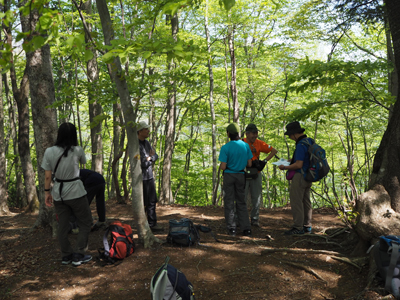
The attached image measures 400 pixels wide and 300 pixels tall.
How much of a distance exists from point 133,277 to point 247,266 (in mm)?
1427

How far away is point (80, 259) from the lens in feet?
12.9

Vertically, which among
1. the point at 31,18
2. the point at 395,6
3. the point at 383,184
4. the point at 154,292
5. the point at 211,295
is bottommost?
the point at 211,295

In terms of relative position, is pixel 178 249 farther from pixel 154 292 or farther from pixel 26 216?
pixel 26 216

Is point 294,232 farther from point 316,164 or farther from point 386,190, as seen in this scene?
point 386,190

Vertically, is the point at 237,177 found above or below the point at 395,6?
below

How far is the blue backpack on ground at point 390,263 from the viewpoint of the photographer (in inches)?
105

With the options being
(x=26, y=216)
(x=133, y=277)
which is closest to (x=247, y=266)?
(x=133, y=277)

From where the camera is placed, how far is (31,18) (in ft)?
16.3

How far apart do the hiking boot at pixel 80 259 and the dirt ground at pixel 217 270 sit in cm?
7

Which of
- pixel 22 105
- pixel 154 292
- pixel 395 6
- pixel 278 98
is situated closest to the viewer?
pixel 154 292

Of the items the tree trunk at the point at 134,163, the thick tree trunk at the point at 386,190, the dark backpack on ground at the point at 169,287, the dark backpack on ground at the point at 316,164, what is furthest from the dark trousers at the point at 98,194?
the thick tree trunk at the point at 386,190

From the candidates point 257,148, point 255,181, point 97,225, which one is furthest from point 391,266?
point 97,225

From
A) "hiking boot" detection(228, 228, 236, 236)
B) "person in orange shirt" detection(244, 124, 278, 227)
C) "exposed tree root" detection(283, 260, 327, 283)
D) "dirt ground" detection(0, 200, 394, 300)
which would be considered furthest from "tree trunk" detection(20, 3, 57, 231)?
"exposed tree root" detection(283, 260, 327, 283)

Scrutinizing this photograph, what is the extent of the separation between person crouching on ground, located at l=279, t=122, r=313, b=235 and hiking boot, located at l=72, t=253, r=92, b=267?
318 centimetres
